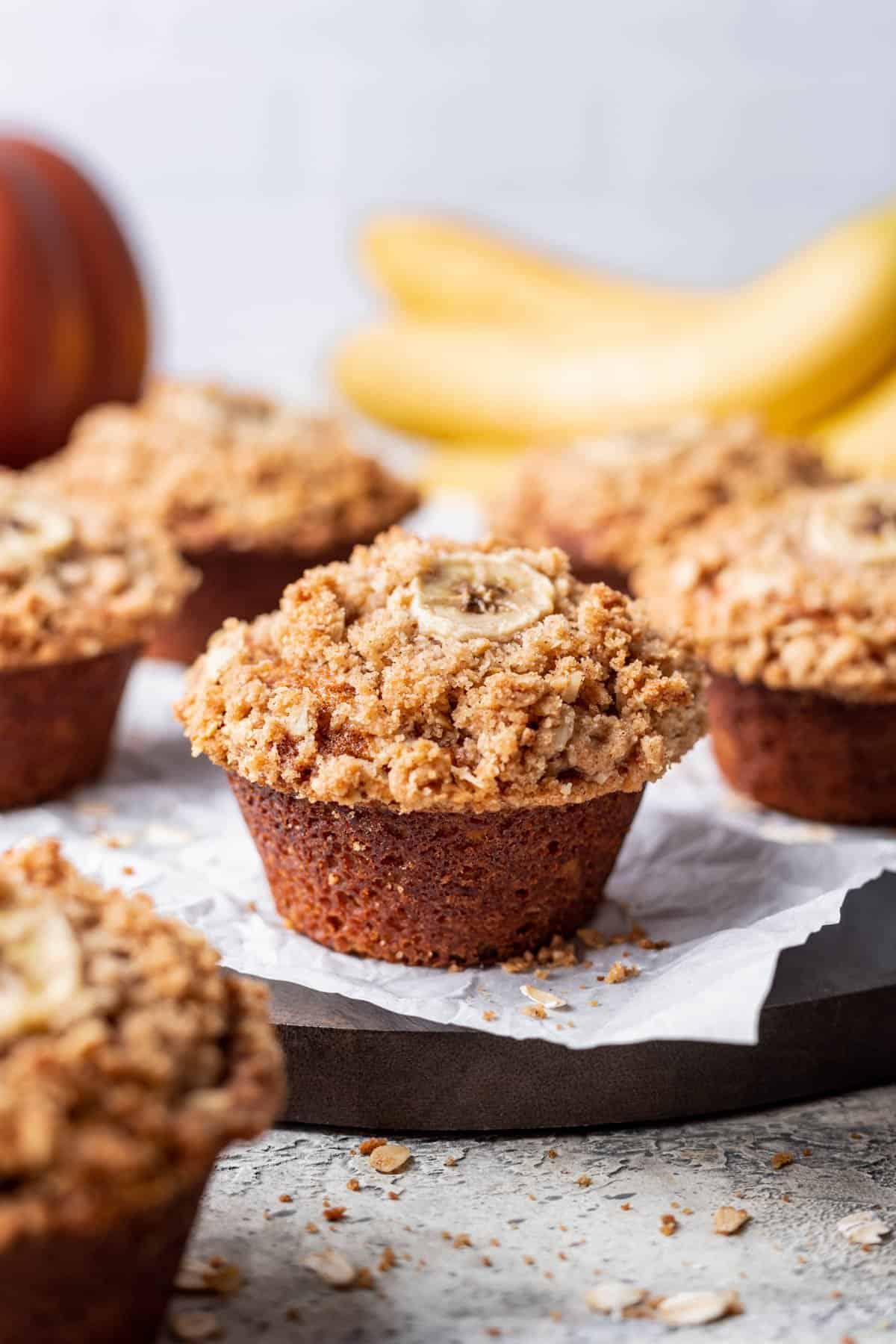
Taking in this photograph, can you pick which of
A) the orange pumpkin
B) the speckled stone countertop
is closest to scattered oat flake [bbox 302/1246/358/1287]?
the speckled stone countertop

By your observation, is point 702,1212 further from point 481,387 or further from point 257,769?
point 481,387

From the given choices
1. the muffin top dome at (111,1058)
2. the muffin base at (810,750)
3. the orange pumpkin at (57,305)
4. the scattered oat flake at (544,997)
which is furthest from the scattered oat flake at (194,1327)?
the orange pumpkin at (57,305)

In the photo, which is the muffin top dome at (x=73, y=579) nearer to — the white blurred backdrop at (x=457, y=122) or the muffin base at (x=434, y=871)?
the muffin base at (x=434, y=871)

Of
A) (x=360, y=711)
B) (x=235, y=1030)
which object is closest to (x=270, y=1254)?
(x=235, y=1030)

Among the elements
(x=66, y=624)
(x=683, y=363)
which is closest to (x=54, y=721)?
(x=66, y=624)

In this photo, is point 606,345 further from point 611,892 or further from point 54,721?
point 611,892

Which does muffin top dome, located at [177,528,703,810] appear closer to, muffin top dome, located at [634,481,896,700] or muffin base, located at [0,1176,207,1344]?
muffin top dome, located at [634,481,896,700]

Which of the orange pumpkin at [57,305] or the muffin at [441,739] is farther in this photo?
the orange pumpkin at [57,305]
